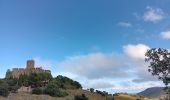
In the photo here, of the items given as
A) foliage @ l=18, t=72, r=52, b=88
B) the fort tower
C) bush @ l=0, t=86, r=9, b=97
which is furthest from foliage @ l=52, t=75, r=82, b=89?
bush @ l=0, t=86, r=9, b=97

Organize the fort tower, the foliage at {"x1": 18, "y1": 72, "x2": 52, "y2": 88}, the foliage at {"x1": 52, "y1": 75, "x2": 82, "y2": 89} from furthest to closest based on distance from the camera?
the fort tower
the foliage at {"x1": 52, "y1": 75, "x2": 82, "y2": 89}
the foliage at {"x1": 18, "y1": 72, "x2": 52, "y2": 88}

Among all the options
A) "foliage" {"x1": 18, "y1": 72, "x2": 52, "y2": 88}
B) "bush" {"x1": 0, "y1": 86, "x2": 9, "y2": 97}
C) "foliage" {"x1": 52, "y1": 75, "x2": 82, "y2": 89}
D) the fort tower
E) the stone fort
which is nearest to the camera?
"bush" {"x1": 0, "y1": 86, "x2": 9, "y2": 97}

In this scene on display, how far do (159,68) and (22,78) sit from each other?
97.4 meters

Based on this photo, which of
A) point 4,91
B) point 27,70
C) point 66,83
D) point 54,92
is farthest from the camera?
point 27,70

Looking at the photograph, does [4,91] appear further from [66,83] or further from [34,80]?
[66,83]

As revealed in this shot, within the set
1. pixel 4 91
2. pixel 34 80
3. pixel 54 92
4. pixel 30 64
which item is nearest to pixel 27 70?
pixel 30 64

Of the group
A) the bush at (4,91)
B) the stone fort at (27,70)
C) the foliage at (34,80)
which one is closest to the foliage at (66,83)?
the foliage at (34,80)

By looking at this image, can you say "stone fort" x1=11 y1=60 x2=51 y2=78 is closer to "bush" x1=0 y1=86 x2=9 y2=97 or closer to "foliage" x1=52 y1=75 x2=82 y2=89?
"foliage" x1=52 y1=75 x2=82 y2=89

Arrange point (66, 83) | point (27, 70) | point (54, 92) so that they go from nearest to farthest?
point (54, 92) → point (66, 83) → point (27, 70)

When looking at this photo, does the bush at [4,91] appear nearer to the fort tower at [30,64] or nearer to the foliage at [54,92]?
the foliage at [54,92]

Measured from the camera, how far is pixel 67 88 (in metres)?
127

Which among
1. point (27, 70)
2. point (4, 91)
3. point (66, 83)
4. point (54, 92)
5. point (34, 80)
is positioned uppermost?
point (27, 70)

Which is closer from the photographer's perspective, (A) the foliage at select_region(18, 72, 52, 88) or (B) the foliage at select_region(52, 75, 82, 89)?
(A) the foliage at select_region(18, 72, 52, 88)

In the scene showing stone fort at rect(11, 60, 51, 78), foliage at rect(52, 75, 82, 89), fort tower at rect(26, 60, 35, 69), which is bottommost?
foliage at rect(52, 75, 82, 89)
